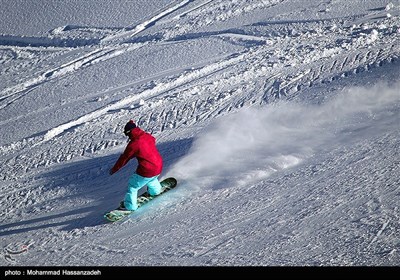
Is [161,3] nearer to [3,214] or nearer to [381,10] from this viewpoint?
[381,10]

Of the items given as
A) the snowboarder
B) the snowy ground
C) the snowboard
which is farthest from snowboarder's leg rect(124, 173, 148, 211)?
the snowy ground

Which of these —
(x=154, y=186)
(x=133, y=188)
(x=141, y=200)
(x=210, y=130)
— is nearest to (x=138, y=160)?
(x=133, y=188)

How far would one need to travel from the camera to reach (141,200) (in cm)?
677

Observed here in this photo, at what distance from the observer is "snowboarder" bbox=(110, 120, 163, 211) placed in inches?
248

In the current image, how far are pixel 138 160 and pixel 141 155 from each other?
0.09m

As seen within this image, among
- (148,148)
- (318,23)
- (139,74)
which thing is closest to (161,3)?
(139,74)

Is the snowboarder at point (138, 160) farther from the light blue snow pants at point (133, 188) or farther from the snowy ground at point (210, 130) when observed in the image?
the snowy ground at point (210, 130)

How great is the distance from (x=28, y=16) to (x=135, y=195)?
839 cm

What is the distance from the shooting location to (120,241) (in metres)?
6.12

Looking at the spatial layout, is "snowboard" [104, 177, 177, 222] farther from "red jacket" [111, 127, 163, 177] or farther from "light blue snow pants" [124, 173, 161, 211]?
"red jacket" [111, 127, 163, 177]

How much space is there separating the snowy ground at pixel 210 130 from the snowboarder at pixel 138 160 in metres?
0.34

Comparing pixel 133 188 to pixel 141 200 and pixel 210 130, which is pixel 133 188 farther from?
pixel 210 130

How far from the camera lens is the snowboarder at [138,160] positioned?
6.29m

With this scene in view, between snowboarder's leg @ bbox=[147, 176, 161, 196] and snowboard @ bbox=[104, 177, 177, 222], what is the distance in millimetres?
80
